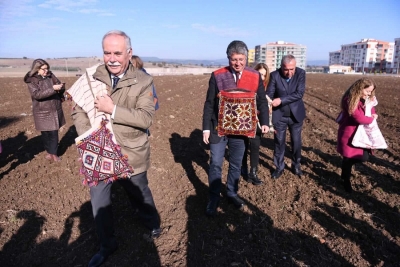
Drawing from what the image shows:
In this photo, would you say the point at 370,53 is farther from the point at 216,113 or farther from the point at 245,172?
the point at 216,113

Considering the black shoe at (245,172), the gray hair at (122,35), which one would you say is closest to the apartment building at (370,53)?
the black shoe at (245,172)

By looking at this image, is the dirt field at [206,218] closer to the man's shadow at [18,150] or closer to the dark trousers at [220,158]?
the man's shadow at [18,150]

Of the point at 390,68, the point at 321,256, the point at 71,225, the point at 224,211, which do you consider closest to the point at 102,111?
the point at 71,225

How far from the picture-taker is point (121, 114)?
2.39 metres

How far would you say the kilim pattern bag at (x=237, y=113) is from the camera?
333 centimetres

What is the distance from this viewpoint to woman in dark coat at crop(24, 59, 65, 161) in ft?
16.2

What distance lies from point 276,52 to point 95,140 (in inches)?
4241

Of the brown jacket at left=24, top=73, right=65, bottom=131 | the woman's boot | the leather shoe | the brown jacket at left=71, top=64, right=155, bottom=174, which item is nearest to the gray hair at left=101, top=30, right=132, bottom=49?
the brown jacket at left=71, top=64, right=155, bottom=174

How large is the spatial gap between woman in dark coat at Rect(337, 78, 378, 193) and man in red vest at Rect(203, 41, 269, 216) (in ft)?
4.36

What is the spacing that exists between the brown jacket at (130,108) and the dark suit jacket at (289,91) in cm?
254

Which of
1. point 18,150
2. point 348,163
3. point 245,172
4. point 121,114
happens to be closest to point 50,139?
point 18,150

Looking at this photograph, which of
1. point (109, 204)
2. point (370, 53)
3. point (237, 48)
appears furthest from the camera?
point (370, 53)

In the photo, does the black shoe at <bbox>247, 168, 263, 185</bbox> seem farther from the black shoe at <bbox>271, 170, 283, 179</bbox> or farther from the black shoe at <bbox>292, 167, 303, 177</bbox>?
the black shoe at <bbox>292, 167, 303, 177</bbox>

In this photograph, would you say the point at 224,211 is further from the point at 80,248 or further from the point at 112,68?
the point at 112,68
